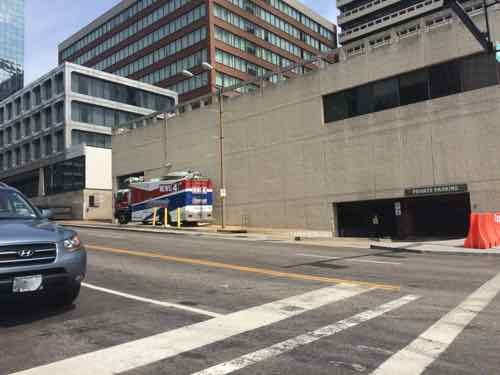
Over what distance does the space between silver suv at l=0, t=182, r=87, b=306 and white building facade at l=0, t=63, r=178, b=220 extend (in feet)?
156

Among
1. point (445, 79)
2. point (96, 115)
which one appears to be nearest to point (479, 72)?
point (445, 79)

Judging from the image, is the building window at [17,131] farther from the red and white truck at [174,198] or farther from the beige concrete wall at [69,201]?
the red and white truck at [174,198]

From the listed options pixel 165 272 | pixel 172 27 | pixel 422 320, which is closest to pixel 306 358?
pixel 422 320

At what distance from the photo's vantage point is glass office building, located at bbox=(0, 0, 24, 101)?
155250 mm

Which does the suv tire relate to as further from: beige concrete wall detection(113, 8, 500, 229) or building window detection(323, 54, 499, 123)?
building window detection(323, 54, 499, 123)

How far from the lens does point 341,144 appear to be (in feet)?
95.5

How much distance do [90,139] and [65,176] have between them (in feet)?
19.4

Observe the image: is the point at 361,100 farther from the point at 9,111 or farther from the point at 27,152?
the point at 9,111

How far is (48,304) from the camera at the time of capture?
22.6ft

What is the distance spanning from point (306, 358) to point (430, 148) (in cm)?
2313

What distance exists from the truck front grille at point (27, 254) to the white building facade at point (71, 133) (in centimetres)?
4817

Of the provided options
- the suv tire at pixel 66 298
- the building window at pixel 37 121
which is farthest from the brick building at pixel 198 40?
the suv tire at pixel 66 298

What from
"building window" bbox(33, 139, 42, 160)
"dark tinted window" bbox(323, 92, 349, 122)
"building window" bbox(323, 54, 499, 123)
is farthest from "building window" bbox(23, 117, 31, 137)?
"building window" bbox(323, 54, 499, 123)

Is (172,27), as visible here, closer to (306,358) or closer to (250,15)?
(250,15)
